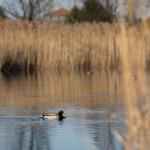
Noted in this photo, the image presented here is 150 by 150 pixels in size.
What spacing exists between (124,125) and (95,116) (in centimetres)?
96

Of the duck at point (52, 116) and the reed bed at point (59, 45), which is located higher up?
the reed bed at point (59, 45)

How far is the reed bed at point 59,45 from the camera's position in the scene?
18516 mm

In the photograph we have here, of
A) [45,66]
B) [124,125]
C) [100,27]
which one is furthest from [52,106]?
[100,27]

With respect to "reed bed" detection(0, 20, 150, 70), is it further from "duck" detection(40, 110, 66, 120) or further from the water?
"duck" detection(40, 110, 66, 120)

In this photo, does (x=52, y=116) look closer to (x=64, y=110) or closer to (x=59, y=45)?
(x=64, y=110)

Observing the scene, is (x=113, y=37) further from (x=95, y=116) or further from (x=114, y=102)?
(x=95, y=116)

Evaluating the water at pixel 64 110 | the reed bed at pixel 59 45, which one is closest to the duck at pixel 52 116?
the water at pixel 64 110

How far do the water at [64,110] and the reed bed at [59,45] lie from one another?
5361 millimetres

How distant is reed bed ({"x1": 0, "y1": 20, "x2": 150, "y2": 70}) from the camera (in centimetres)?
1852

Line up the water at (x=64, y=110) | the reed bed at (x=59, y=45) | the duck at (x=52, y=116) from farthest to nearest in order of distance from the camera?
the reed bed at (x=59, y=45) → the duck at (x=52, y=116) → the water at (x=64, y=110)

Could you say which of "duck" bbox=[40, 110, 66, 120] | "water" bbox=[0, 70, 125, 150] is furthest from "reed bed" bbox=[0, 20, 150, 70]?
"duck" bbox=[40, 110, 66, 120]

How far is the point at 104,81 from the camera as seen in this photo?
13.4 meters

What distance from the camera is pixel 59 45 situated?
18672 mm

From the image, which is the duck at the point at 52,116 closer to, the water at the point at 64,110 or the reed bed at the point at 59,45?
the water at the point at 64,110
